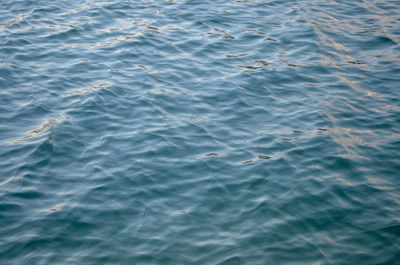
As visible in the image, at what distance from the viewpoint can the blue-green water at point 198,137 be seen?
5598mm

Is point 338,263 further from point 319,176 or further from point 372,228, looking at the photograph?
point 319,176

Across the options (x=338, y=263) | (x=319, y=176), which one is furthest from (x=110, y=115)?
(x=338, y=263)

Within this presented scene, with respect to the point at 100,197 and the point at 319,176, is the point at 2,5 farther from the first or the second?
the point at 319,176

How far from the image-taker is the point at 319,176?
6.73 metres

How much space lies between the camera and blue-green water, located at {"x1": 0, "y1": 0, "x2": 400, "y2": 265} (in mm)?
5598

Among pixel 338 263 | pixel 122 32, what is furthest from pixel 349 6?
pixel 338 263

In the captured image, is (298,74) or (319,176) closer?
(319,176)

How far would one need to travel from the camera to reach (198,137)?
760 centimetres

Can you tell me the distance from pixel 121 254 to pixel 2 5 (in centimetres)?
1067

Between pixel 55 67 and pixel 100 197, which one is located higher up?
pixel 55 67

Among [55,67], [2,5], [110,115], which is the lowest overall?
[110,115]

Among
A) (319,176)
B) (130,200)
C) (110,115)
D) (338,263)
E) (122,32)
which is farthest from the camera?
(122,32)

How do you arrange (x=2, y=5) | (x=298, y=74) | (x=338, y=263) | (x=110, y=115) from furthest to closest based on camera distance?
(x=2, y=5)
(x=298, y=74)
(x=110, y=115)
(x=338, y=263)

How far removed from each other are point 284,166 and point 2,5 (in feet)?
35.5
